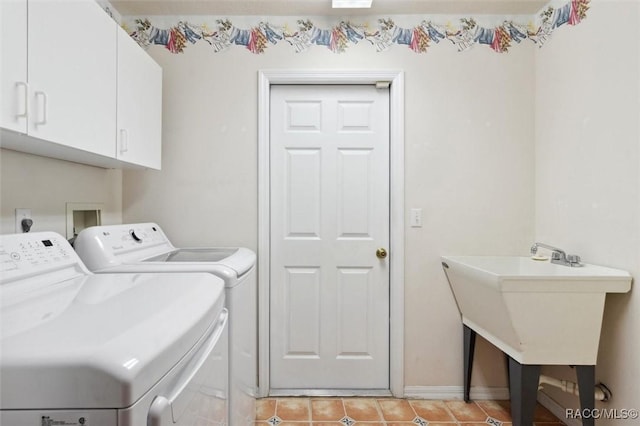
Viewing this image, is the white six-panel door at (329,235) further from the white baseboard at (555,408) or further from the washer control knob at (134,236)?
the white baseboard at (555,408)

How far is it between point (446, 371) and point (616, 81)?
179 cm

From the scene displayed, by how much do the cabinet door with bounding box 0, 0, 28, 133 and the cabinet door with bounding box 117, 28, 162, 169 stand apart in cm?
A: 54

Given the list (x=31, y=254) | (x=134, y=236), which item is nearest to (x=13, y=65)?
(x=31, y=254)

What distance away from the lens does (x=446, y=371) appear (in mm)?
2275

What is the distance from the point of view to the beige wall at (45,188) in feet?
4.63

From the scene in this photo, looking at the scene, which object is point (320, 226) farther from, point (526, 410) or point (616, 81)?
point (616, 81)

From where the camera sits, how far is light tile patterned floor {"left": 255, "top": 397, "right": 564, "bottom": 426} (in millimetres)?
2006

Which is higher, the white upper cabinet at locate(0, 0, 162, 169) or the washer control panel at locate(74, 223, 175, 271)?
the white upper cabinet at locate(0, 0, 162, 169)

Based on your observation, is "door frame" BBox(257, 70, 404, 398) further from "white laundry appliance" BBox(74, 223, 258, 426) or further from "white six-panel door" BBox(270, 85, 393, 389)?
"white laundry appliance" BBox(74, 223, 258, 426)

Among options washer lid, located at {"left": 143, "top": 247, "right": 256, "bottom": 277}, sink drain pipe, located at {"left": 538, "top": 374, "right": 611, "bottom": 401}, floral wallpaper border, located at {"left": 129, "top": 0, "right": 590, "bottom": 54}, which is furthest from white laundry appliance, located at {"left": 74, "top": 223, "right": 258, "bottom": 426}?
sink drain pipe, located at {"left": 538, "top": 374, "right": 611, "bottom": 401}

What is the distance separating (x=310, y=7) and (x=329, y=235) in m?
1.38

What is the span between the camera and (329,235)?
234 cm

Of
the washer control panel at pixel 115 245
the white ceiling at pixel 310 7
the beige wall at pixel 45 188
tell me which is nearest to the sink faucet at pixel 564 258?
the white ceiling at pixel 310 7

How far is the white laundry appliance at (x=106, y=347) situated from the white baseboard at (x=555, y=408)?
72.9 inches
